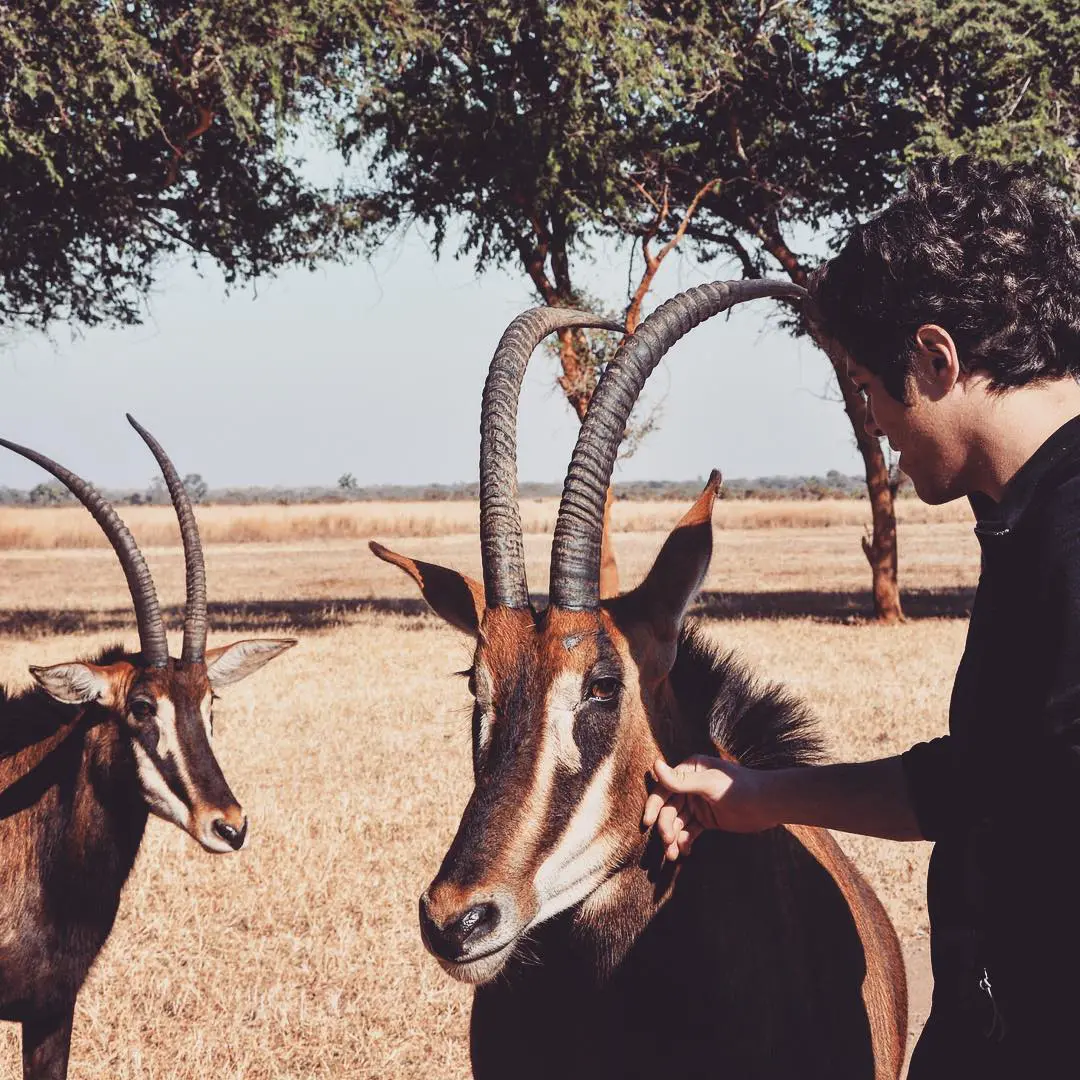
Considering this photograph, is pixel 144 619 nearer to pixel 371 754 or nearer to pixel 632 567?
pixel 371 754

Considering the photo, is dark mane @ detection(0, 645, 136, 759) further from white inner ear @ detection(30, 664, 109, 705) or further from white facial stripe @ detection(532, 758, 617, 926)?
white facial stripe @ detection(532, 758, 617, 926)

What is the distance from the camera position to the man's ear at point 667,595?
101 inches

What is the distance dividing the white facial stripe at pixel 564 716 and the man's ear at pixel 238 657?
3347mm

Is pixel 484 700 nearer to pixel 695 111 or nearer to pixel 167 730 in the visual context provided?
pixel 167 730

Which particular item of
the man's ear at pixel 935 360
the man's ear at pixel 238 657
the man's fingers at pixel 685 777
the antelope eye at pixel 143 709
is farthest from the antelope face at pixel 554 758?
the man's ear at pixel 238 657

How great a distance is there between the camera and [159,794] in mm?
4684

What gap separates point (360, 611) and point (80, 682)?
15.3 m

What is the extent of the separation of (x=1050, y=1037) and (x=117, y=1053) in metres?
4.10

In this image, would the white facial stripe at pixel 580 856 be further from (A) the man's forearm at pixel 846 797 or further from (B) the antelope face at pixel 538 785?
(A) the man's forearm at pixel 846 797

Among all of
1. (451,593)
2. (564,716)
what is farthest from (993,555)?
(451,593)

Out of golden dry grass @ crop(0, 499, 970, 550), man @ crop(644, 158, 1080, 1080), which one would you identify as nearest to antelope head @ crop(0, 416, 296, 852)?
man @ crop(644, 158, 1080, 1080)

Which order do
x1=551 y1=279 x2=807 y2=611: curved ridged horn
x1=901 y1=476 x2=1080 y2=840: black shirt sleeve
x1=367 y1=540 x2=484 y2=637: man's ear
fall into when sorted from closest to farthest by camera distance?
x1=901 y1=476 x2=1080 y2=840: black shirt sleeve, x1=551 y1=279 x2=807 y2=611: curved ridged horn, x1=367 y1=540 x2=484 y2=637: man's ear

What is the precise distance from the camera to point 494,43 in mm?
15984

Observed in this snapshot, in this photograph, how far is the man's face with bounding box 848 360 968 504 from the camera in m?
1.92
